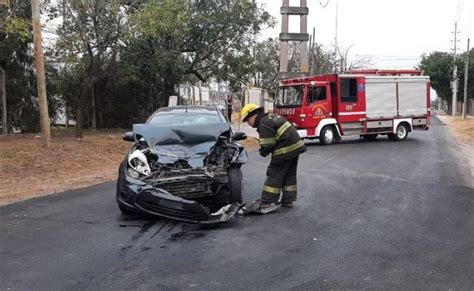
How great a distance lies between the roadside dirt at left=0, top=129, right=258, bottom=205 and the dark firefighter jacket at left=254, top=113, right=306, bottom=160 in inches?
177

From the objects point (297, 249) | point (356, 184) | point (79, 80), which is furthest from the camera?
point (79, 80)

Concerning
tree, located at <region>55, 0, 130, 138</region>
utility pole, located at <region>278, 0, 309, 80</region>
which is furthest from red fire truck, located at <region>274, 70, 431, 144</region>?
tree, located at <region>55, 0, 130, 138</region>

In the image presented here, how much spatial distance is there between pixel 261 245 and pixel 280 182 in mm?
2137

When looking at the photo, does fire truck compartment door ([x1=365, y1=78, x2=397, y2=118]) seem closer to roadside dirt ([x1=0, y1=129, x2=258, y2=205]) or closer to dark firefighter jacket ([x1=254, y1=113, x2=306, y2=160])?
roadside dirt ([x1=0, y1=129, x2=258, y2=205])

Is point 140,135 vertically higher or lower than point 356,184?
higher

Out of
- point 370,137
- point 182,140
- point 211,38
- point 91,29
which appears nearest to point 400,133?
point 370,137

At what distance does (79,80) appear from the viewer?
24.8 m

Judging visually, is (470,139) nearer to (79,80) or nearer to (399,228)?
(79,80)

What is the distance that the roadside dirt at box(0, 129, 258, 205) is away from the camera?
11.0 m

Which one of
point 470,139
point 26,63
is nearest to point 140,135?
point 26,63

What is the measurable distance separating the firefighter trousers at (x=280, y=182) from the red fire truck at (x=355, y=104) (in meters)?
13.2

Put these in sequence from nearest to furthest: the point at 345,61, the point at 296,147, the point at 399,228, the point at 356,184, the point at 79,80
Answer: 1. the point at 399,228
2. the point at 296,147
3. the point at 356,184
4. the point at 79,80
5. the point at 345,61

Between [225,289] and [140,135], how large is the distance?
4258mm

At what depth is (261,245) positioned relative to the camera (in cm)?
641
